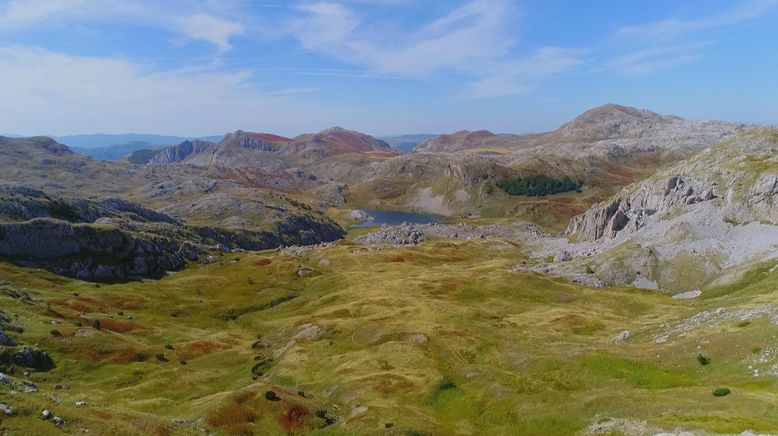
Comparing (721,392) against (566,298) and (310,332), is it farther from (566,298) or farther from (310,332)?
(566,298)

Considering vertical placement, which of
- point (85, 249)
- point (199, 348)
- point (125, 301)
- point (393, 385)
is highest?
point (85, 249)

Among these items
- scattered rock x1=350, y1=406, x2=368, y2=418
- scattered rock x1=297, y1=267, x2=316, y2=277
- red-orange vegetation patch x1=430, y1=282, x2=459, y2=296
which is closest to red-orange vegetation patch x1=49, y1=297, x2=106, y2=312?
scattered rock x1=297, y1=267, x2=316, y2=277

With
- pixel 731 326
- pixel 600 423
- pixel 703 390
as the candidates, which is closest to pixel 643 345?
pixel 731 326

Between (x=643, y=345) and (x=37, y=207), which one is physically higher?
(x=37, y=207)

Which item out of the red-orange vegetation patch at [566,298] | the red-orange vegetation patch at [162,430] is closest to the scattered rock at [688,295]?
the red-orange vegetation patch at [566,298]

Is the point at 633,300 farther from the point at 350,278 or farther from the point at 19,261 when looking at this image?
the point at 19,261

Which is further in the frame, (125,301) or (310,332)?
(125,301)

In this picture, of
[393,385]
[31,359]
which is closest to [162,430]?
[393,385]
